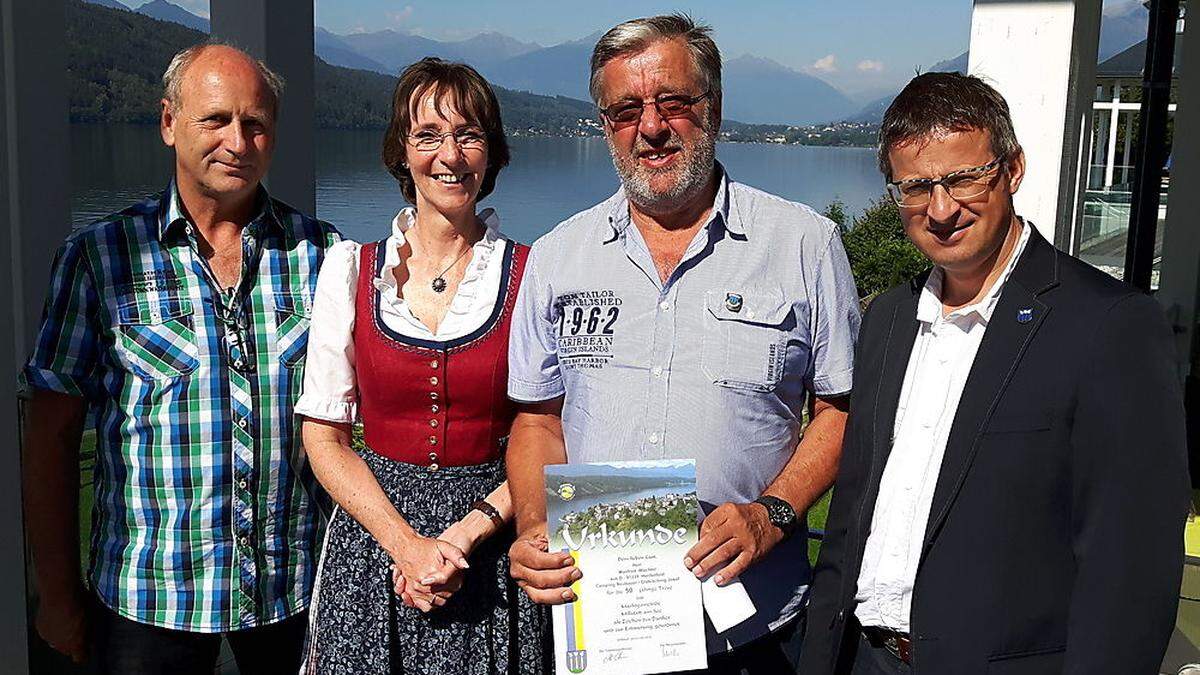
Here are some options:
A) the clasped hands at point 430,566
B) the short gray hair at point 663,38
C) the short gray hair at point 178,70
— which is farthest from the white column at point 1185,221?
the short gray hair at point 178,70

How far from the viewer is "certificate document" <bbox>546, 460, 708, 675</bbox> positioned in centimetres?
209

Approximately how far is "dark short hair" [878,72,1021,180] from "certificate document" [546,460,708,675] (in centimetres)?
73

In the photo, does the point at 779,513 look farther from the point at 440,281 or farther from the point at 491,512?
the point at 440,281

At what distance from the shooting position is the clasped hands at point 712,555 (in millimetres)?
2105

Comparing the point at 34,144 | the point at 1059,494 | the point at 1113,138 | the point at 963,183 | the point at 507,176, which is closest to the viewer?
the point at 1059,494

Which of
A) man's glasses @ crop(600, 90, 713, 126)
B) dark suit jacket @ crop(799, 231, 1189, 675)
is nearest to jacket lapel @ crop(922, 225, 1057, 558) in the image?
dark suit jacket @ crop(799, 231, 1189, 675)

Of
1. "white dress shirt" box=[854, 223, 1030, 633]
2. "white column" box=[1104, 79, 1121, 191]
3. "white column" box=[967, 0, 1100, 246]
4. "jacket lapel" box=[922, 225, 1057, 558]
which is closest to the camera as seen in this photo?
"jacket lapel" box=[922, 225, 1057, 558]

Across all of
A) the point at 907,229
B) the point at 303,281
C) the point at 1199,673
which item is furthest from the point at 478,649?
the point at 1199,673

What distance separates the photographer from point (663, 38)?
2.23 m

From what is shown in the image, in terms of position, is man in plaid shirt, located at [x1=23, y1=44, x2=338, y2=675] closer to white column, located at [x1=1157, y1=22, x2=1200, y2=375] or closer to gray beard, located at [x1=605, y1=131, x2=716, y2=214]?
gray beard, located at [x1=605, y1=131, x2=716, y2=214]

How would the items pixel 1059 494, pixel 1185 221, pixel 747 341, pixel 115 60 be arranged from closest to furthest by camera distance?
pixel 1059 494, pixel 747 341, pixel 1185 221, pixel 115 60

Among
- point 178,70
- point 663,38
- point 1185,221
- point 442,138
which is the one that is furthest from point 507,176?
point 1185,221

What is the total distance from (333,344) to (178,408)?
0.37 metres

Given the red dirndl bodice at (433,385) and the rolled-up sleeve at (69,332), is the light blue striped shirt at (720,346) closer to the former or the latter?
the red dirndl bodice at (433,385)
